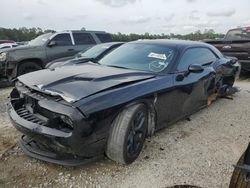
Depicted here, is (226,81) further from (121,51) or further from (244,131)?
(121,51)

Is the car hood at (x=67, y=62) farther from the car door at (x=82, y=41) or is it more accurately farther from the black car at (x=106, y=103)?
the car door at (x=82, y=41)

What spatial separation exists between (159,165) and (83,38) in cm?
770

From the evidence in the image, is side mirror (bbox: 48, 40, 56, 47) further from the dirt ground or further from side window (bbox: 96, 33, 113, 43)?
the dirt ground

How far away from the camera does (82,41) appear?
10398 millimetres

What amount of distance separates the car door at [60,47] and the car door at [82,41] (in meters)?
0.20

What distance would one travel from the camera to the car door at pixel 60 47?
9.31 metres

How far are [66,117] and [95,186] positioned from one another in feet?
2.58

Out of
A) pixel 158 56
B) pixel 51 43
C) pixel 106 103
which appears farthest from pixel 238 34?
pixel 106 103

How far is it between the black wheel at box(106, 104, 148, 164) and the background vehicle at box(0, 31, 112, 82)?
5.76 m

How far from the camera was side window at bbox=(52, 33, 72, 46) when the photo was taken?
9.66m

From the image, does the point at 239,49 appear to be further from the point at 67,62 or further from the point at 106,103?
the point at 106,103

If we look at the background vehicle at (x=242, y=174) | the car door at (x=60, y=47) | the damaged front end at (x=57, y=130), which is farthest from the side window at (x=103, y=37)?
the background vehicle at (x=242, y=174)

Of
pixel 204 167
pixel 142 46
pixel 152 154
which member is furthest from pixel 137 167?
pixel 142 46

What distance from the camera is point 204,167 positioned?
3.49 meters
